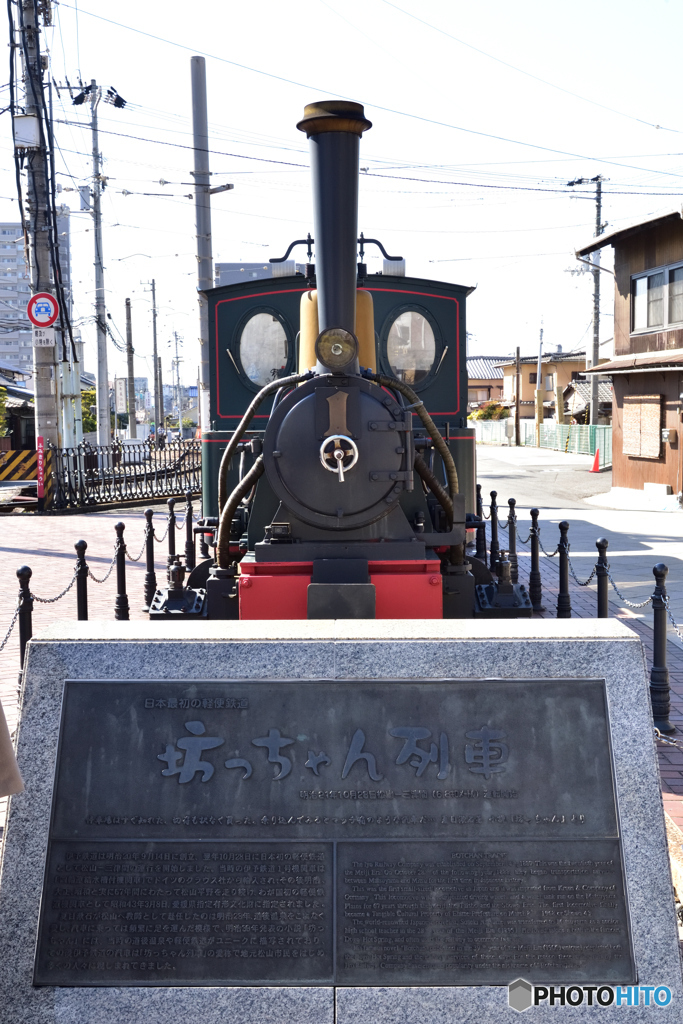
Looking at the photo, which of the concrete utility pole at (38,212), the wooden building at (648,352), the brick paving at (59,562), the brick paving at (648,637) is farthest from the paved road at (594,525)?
the concrete utility pole at (38,212)

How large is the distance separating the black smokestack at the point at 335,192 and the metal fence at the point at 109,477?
1368 cm

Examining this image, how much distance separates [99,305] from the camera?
88.7 feet

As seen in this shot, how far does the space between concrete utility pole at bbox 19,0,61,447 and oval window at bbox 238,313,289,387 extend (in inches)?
377

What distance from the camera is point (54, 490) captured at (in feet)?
56.9

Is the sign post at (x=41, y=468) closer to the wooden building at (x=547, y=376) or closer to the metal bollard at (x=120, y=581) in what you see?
the metal bollard at (x=120, y=581)

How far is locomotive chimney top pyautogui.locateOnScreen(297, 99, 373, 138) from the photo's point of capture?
13.7 ft

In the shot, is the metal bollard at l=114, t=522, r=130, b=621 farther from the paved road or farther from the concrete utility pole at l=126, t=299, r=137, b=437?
the concrete utility pole at l=126, t=299, r=137, b=437

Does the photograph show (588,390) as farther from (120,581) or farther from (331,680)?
(331,680)

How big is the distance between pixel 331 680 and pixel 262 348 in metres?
4.65

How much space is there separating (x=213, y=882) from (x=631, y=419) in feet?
62.0

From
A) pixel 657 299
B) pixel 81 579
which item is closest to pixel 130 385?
pixel 657 299

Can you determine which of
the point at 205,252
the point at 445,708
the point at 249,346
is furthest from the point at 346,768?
the point at 205,252

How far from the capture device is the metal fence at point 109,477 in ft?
57.4

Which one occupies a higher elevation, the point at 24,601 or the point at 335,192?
the point at 335,192
